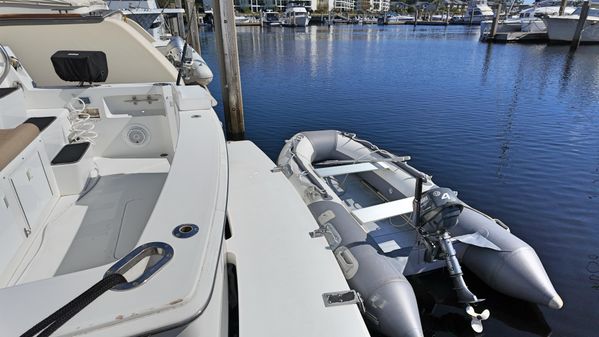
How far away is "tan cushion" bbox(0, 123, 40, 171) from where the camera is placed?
221 cm

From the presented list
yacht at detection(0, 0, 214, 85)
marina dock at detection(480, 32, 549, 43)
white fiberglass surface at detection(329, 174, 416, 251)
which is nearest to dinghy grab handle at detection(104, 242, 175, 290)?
white fiberglass surface at detection(329, 174, 416, 251)

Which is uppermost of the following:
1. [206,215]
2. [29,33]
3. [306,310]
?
[29,33]

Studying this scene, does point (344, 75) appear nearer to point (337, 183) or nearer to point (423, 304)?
point (337, 183)

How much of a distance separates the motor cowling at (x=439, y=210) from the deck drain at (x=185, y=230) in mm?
2605

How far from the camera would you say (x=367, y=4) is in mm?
107125

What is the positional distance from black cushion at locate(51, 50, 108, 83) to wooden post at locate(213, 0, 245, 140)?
3.83 m

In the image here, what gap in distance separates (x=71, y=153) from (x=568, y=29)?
3897cm

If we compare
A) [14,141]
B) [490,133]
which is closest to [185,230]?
[14,141]

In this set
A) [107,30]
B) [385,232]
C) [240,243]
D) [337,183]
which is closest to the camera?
[240,243]

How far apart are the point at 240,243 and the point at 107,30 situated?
3.48m

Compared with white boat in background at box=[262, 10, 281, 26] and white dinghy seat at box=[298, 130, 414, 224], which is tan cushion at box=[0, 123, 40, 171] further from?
white boat in background at box=[262, 10, 281, 26]

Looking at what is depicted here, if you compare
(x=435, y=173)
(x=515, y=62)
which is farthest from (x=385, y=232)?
(x=515, y=62)

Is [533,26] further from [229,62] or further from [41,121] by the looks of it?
[41,121]

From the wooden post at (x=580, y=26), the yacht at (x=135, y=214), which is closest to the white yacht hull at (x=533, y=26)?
the wooden post at (x=580, y=26)
